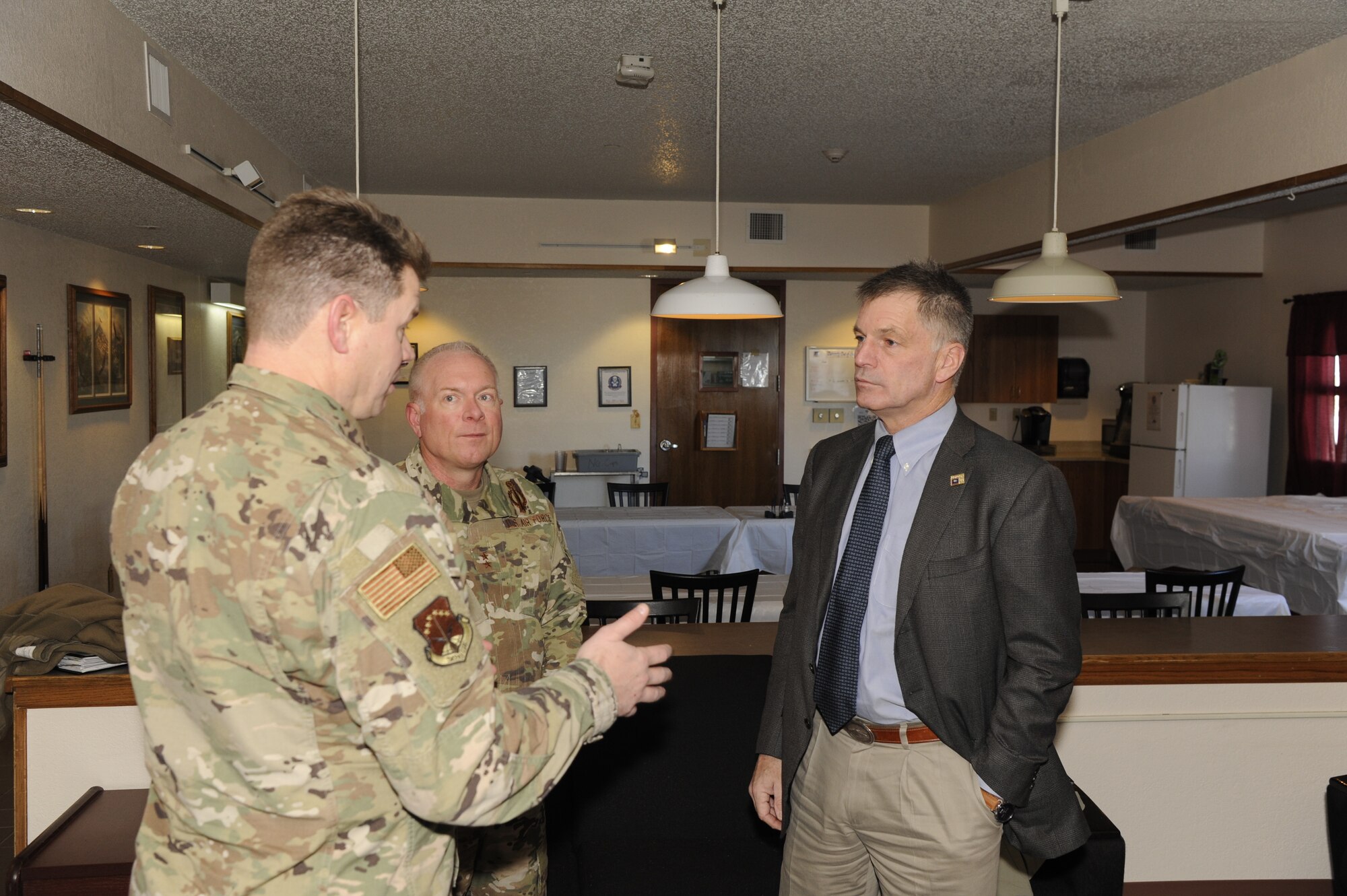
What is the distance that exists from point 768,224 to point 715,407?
67.9 inches

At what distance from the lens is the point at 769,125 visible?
5141mm

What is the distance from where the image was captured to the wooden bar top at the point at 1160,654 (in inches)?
90.3

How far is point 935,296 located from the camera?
1892 mm

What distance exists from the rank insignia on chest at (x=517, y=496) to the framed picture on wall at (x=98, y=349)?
4.61m

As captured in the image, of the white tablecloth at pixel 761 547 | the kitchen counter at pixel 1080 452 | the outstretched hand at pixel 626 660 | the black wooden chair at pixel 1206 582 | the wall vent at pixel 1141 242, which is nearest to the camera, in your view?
the outstretched hand at pixel 626 660

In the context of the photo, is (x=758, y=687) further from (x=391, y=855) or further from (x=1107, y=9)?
(x=1107, y=9)

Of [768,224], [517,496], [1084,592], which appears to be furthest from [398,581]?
[768,224]

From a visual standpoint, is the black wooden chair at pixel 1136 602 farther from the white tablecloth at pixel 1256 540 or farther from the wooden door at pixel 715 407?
the wooden door at pixel 715 407

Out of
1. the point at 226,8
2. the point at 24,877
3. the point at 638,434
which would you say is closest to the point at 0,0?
the point at 226,8

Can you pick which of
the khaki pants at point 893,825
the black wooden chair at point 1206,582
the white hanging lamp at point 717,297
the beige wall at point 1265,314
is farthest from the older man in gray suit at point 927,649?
the beige wall at point 1265,314

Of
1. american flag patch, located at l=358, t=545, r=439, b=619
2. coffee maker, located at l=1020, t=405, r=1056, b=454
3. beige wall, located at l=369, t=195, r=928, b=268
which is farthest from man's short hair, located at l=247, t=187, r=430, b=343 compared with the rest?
coffee maker, located at l=1020, t=405, r=1056, b=454

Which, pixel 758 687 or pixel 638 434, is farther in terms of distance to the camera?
pixel 638 434

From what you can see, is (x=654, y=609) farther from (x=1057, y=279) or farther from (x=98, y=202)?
(x=98, y=202)

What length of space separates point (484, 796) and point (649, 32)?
331 cm
